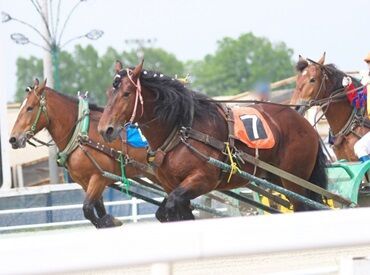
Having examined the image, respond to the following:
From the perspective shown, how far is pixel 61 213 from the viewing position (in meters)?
12.3

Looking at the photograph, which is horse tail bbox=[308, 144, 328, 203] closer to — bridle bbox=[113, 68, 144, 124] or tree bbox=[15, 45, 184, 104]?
bridle bbox=[113, 68, 144, 124]

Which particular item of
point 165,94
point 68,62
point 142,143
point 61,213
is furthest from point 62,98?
point 68,62

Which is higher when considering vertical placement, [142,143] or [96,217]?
[142,143]

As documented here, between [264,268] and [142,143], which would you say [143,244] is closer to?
[264,268]

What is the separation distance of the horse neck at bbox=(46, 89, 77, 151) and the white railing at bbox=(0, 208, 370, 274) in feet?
21.2

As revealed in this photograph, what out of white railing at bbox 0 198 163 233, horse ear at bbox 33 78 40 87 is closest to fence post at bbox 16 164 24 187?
white railing at bbox 0 198 163 233

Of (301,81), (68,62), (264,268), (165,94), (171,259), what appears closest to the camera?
(171,259)

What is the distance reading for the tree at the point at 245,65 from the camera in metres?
13.1

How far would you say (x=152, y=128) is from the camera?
6.25 metres

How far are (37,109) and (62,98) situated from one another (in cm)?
32

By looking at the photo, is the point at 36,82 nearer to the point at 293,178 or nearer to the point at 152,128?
the point at 152,128

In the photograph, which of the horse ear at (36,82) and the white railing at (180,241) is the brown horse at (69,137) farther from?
the white railing at (180,241)

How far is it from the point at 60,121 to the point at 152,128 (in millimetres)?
2390

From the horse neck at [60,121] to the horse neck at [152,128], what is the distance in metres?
2.26
